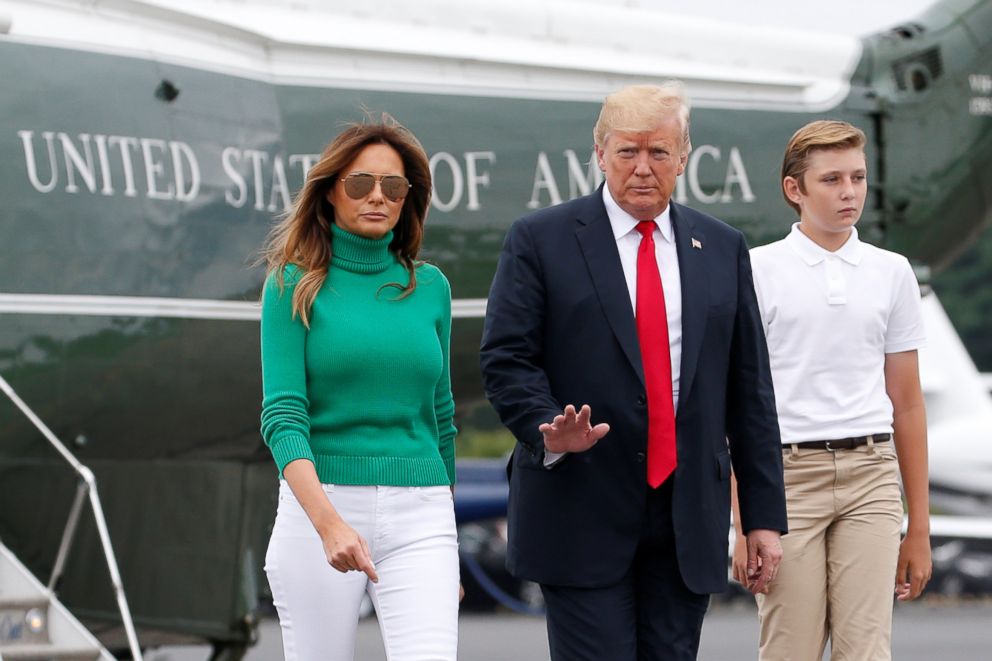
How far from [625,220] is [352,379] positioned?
74 centimetres

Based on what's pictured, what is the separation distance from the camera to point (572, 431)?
11.3ft

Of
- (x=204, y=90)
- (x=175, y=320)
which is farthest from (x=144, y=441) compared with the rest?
(x=204, y=90)

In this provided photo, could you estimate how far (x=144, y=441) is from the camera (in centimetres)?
709

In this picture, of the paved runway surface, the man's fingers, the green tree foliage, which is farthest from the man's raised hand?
the green tree foliage

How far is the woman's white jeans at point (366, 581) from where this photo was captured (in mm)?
3586

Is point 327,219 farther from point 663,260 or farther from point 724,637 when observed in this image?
point 724,637

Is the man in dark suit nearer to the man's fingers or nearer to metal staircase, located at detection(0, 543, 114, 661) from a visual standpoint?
the man's fingers

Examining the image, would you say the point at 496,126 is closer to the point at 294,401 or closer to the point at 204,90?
the point at 204,90

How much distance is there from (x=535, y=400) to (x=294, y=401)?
521mm

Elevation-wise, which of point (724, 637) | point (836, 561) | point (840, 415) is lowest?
point (724, 637)

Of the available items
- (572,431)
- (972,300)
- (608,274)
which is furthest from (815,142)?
(972,300)

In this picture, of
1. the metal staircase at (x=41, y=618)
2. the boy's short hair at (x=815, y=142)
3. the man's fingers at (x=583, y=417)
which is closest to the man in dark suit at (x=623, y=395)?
the man's fingers at (x=583, y=417)

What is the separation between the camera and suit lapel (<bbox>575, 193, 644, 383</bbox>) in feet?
12.2

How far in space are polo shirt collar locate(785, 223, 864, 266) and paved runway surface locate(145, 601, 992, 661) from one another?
6686 mm
